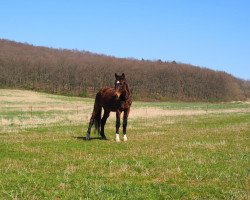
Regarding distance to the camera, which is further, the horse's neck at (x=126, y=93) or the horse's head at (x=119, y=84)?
the horse's neck at (x=126, y=93)

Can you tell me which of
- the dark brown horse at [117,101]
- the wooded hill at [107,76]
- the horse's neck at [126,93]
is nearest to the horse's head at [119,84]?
the dark brown horse at [117,101]

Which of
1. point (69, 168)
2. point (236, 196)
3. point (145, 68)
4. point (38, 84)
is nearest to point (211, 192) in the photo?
point (236, 196)

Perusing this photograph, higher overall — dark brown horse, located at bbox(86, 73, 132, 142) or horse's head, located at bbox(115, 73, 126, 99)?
horse's head, located at bbox(115, 73, 126, 99)

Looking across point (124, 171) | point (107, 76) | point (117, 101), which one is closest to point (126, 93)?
point (117, 101)

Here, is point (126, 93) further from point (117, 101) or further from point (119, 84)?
point (119, 84)

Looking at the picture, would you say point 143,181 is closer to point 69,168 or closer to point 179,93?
point 69,168

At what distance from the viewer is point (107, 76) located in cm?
16012

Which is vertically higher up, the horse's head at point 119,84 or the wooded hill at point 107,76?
the wooded hill at point 107,76

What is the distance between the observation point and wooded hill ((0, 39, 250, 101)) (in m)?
143

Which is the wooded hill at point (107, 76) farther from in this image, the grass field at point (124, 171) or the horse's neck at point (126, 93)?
the grass field at point (124, 171)

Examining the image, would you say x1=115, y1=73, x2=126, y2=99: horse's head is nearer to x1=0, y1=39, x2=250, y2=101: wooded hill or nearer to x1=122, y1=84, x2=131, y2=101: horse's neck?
x1=122, y1=84, x2=131, y2=101: horse's neck

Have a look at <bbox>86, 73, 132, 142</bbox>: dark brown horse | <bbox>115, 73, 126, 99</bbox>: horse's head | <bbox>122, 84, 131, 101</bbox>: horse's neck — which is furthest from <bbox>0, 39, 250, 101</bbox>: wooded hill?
<bbox>115, 73, 126, 99</bbox>: horse's head

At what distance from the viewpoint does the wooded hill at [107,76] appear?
14275cm

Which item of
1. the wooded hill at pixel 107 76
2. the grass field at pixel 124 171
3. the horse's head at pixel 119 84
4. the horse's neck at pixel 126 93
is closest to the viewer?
the grass field at pixel 124 171
